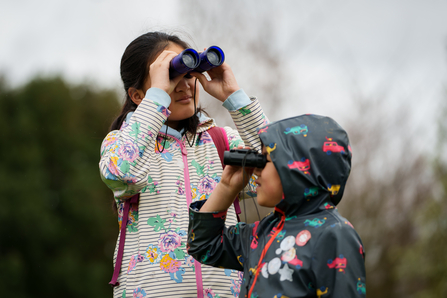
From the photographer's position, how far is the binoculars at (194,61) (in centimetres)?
200

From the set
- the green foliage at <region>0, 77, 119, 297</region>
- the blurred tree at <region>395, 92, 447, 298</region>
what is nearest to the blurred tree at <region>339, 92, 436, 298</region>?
the blurred tree at <region>395, 92, 447, 298</region>

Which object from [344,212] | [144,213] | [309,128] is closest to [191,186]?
[144,213]

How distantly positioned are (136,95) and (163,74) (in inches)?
12.4

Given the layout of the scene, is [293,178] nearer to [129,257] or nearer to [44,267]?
[129,257]

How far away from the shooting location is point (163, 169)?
2055 mm

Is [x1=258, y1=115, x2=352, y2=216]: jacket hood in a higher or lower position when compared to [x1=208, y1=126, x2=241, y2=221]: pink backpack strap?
lower

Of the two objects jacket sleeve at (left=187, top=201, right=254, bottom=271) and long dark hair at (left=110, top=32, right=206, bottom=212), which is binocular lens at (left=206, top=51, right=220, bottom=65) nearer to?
long dark hair at (left=110, top=32, right=206, bottom=212)

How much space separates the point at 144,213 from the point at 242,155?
0.61 metres

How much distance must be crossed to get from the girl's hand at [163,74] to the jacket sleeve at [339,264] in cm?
106

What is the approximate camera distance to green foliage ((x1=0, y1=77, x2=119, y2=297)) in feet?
32.6

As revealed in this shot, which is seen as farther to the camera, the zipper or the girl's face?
the girl's face

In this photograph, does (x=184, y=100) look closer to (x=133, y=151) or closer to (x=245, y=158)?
(x=133, y=151)

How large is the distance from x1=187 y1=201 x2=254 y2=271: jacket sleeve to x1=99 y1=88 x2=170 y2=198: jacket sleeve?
0.33m

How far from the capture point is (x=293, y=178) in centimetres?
152
